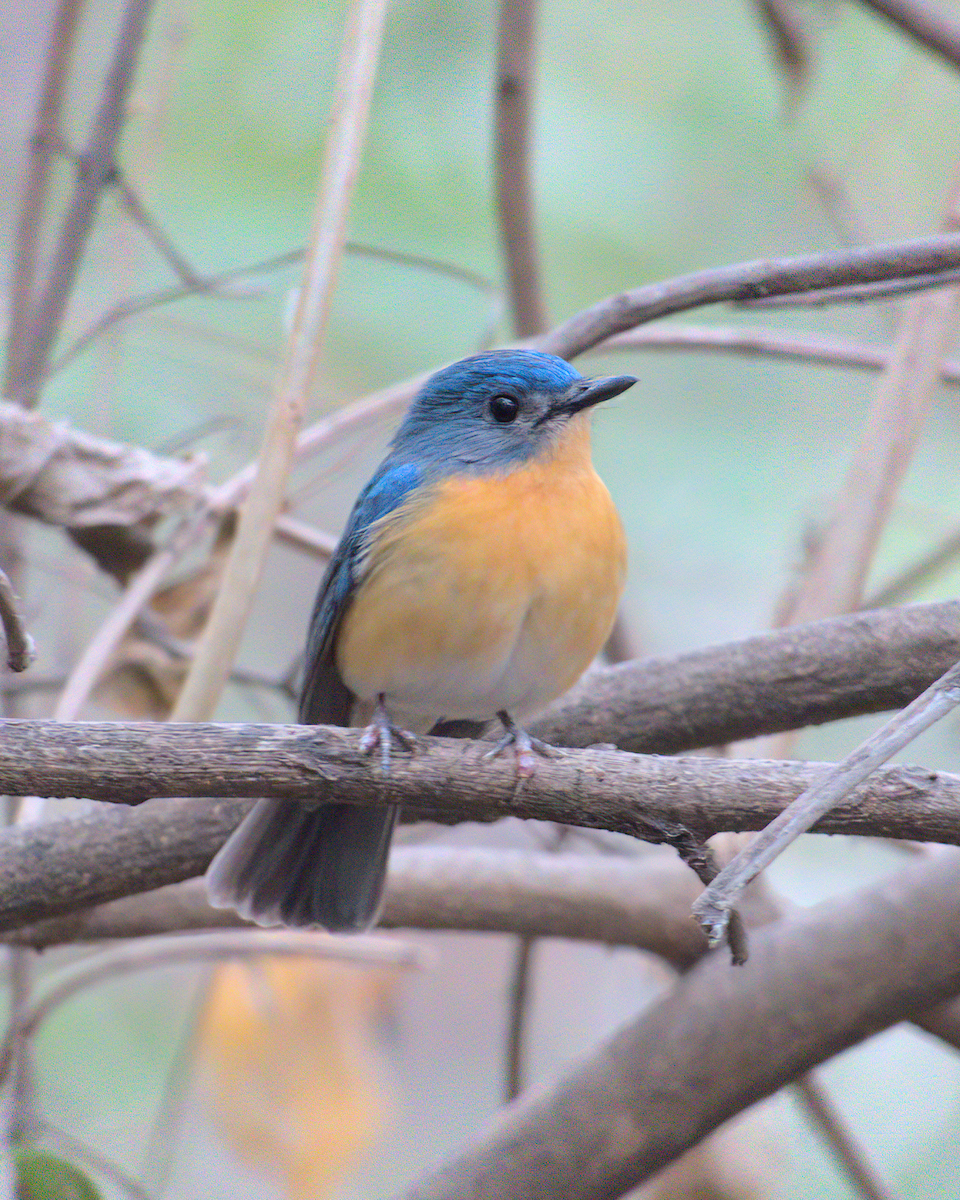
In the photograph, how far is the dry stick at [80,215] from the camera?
343cm

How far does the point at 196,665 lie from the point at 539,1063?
110 inches

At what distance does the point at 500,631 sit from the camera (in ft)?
7.80

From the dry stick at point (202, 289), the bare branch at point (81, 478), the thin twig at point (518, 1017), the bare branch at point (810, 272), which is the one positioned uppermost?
the dry stick at point (202, 289)

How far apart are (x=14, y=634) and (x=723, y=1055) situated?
6.27 ft

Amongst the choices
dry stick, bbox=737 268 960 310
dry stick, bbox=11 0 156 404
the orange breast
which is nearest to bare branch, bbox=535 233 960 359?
dry stick, bbox=737 268 960 310

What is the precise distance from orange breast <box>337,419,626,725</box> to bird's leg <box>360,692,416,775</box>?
0.19 metres

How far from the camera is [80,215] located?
3447 millimetres

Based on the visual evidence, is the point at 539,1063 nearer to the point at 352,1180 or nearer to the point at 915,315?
the point at 352,1180

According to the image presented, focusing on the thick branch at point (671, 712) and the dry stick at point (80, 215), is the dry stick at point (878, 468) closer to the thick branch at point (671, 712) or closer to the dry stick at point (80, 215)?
the thick branch at point (671, 712)

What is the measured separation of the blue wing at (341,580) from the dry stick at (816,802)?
1.24 metres

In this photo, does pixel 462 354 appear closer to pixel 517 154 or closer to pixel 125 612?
pixel 517 154

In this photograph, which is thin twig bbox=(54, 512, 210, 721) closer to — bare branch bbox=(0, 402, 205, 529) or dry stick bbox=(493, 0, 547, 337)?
bare branch bbox=(0, 402, 205, 529)

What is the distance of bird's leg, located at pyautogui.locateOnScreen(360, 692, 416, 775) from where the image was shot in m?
1.88

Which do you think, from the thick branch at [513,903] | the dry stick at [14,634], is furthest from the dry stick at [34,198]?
the dry stick at [14,634]
